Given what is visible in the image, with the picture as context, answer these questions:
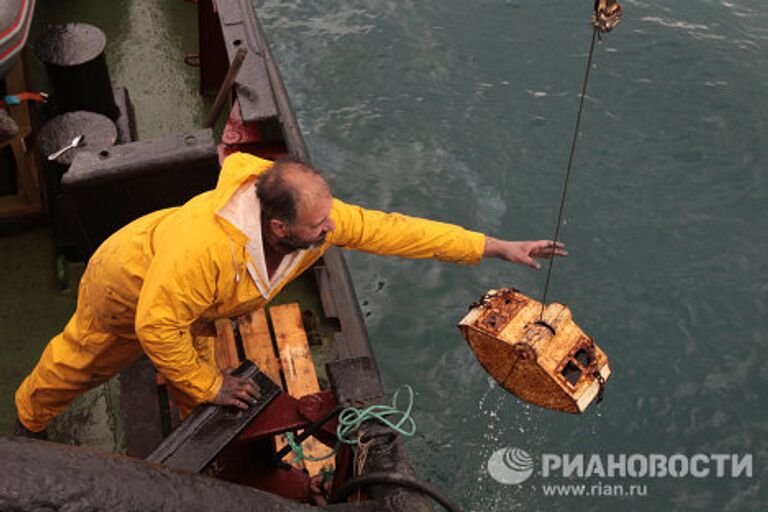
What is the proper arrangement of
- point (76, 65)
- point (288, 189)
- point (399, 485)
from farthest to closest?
point (76, 65), point (288, 189), point (399, 485)

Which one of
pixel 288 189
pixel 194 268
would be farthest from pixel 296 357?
pixel 288 189

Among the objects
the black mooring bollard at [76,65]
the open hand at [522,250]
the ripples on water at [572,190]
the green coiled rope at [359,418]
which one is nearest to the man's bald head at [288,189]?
the green coiled rope at [359,418]

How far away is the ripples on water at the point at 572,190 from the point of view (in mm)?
8047

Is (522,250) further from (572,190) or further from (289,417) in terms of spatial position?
(572,190)

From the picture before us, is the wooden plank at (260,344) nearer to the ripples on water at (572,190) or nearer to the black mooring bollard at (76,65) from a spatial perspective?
the black mooring bollard at (76,65)

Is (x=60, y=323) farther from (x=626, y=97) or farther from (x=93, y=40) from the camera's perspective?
(x=626, y=97)

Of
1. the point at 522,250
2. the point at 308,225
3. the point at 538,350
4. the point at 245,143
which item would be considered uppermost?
the point at 308,225

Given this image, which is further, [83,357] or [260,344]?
[260,344]

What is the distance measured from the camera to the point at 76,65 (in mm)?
6258

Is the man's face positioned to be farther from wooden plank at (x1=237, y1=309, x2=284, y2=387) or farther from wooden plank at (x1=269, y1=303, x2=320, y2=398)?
wooden plank at (x1=237, y1=309, x2=284, y2=387)

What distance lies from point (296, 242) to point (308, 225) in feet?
0.43

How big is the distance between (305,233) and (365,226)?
583mm

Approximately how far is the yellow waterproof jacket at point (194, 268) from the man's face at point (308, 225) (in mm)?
135

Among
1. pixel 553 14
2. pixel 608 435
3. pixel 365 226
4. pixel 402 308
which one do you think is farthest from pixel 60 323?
pixel 553 14
